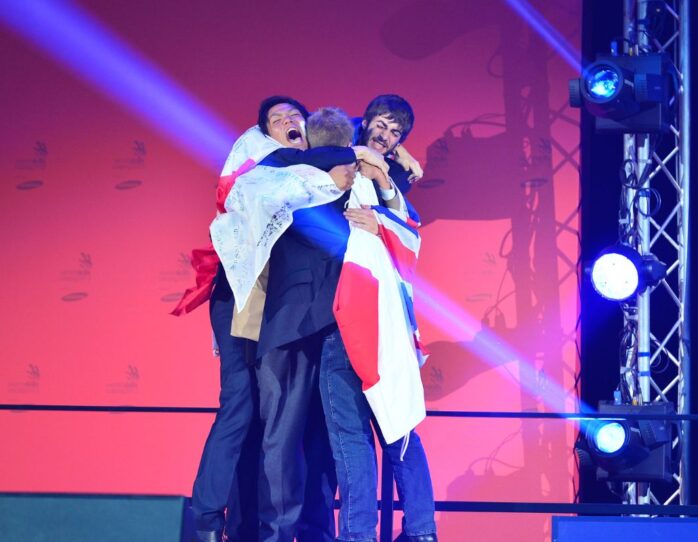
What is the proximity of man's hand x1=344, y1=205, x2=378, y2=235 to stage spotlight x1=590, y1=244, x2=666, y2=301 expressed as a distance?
1071 mm

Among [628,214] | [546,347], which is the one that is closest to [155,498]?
[628,214]

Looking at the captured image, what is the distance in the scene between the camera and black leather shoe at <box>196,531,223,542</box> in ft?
9.94

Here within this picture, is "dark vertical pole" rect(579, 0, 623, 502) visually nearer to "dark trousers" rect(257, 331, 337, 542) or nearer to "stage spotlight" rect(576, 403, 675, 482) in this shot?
"stage spotlight" rect(576, 403, 675, 482)

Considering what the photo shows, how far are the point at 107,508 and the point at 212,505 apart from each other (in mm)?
833

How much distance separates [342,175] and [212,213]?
183 cm

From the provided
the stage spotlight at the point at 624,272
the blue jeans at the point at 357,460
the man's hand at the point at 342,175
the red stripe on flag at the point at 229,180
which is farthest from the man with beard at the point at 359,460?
the stage spotlight at the point at 624,272

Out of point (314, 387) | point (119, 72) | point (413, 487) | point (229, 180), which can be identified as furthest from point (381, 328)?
point (119, 72)

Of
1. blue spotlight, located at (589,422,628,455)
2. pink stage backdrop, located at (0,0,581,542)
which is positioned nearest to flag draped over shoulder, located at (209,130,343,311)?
blue spotlight, located at (589,422,628,455)

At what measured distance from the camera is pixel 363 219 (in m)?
3.08

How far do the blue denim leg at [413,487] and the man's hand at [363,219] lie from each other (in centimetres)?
62

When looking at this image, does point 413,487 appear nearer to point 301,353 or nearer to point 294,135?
point 301,353

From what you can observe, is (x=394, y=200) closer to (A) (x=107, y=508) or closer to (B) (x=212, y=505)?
(B) (x=212, y=505)

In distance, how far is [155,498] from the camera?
2.21 m

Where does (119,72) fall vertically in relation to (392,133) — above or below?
above
